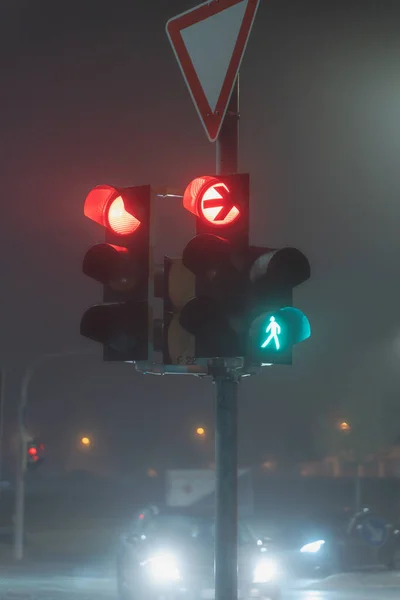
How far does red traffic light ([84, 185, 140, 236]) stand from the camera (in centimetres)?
638

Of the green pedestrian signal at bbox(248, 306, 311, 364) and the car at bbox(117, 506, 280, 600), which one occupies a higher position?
the car at bbox(117, 506, 280, 600)

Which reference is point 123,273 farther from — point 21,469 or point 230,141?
point 21,469

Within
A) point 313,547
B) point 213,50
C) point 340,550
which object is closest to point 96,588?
point 313,547

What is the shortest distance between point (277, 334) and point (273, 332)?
0.13 ft

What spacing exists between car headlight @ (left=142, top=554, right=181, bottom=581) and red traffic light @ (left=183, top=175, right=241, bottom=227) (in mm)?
11988

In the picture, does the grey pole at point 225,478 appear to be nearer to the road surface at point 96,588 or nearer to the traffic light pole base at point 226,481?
the traffic light pole base at point 226,481

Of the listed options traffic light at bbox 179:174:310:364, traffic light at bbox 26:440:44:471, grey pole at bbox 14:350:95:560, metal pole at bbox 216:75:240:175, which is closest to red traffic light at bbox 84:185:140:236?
traffic light at bbox 179:174:310:364

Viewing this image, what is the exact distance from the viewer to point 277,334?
6.20 m

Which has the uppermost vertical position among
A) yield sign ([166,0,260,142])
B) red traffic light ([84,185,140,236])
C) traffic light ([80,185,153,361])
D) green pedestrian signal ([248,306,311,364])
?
yield sign ([166,0,260,142])

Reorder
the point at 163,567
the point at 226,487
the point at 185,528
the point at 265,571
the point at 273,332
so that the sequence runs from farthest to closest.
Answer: the point at 185,528 < the point at 163,567 < the point at 265,571 < the point at 273,332 < the point at 226,487

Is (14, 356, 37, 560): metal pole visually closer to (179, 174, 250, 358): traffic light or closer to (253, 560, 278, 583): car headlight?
(253, 560, 278, 583): car headlight

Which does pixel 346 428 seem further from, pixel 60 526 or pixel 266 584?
pixel 266 584

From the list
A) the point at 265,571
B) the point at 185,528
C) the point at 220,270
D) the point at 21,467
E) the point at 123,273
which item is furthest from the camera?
the point at 21,467

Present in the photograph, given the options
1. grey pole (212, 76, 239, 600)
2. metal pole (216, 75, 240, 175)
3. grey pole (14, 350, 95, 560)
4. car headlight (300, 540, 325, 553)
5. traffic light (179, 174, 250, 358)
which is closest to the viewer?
grey pole (212, 76, 239, 600)
